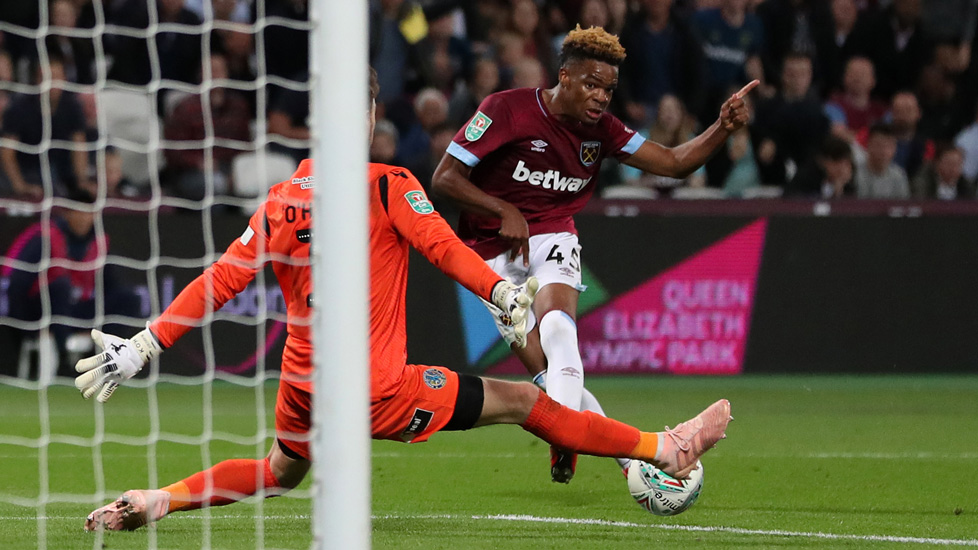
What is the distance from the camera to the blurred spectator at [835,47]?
42.5 feet

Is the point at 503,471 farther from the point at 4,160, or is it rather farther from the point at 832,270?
the point at 4,160

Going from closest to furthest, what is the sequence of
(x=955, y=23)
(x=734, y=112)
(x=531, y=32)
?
1. (x=734, y=112)
2. (x=531, y=32)
3. (x=955, y=23)

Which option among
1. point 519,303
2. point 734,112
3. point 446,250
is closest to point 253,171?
point 734,112

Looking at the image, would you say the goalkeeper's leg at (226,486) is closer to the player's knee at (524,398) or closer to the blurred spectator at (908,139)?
the player's knee at (524,398)

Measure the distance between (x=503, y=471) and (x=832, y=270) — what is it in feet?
15.4

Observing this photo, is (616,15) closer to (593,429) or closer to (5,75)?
(5,75)

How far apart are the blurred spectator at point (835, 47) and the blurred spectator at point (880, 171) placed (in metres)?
1.35

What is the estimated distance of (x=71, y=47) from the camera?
10734 millimetres

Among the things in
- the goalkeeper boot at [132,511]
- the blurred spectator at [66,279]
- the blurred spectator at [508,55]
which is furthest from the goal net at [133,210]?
the goalkeeper boot at [132,511]

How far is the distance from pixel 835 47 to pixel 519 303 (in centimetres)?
1003

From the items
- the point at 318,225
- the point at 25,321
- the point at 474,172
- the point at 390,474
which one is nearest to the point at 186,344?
the point at 25,321

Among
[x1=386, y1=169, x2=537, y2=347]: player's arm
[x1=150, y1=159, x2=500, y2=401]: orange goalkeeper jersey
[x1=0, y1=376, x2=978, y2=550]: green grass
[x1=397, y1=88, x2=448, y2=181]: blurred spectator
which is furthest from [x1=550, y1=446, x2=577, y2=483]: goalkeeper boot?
[x1=397, y1=88, x2=448, y2=181]: blurred spectator

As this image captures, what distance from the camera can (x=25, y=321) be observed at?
32.1 feet

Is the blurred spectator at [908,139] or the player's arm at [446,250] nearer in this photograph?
the player's arm at [446,250]
